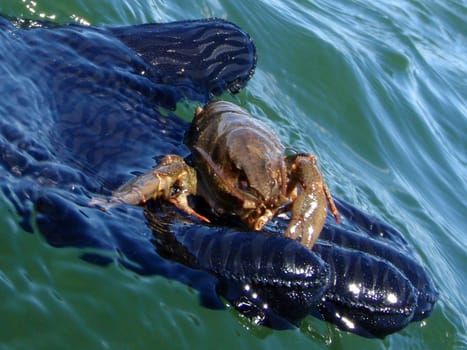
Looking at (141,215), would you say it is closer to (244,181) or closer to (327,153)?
(244,181)

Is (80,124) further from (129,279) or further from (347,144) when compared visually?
(347,144)

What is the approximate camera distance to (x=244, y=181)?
4.10 m

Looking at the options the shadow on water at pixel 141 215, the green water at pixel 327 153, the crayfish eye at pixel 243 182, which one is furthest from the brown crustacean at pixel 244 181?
the green water at pixel 327 153

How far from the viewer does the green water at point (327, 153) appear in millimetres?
3752

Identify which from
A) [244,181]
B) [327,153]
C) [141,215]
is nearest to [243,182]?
[244,181]

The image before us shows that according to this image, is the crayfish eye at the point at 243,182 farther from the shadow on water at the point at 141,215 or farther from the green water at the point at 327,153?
the green water at the point at 327,153

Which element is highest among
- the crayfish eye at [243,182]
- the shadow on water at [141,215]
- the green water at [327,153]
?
the crayfish eye at [243,182]

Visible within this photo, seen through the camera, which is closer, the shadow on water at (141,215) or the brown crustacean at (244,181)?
the shadow on water at (141,215)

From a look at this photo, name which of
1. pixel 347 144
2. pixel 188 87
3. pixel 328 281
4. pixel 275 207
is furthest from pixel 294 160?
pixel 347 144

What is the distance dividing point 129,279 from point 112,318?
253mm

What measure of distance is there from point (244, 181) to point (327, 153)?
3451 millimetres

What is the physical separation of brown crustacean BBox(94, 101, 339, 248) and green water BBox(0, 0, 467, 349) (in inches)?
19.2

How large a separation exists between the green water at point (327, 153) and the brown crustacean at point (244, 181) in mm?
488

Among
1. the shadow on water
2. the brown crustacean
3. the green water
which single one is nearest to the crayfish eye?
the brown crustacean
